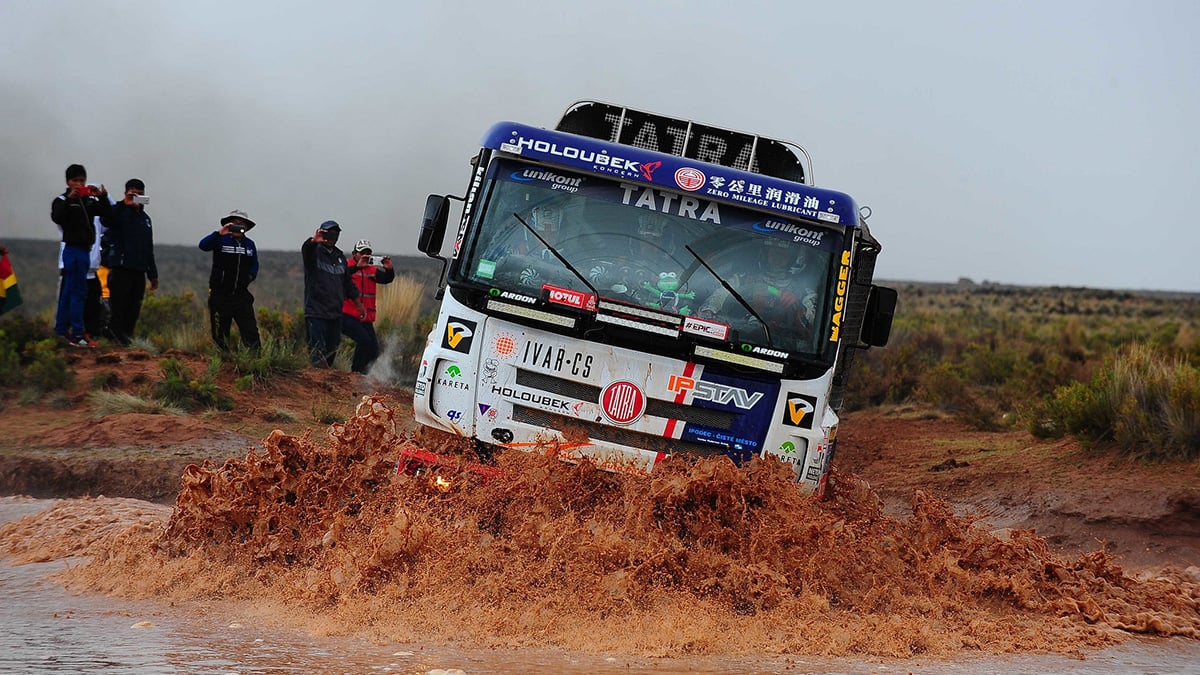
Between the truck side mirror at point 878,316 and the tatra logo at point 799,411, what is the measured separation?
95cm

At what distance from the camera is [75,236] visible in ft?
45.7

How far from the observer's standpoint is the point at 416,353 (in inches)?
682

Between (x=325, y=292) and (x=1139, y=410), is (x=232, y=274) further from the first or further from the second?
(x=1139, y=410)

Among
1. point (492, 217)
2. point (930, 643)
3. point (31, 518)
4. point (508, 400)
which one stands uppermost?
point (492, 217)

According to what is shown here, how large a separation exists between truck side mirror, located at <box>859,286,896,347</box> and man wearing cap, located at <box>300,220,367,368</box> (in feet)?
27.1

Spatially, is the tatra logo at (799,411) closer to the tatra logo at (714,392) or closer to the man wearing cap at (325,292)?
the tatra logo at (714,392)

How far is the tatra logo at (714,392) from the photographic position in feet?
24.2

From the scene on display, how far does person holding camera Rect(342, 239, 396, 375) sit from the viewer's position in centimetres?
1619

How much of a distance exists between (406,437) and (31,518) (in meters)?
3.19

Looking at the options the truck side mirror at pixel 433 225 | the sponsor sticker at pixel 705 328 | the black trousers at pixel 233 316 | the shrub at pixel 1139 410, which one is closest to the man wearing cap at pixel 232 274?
the black trousers at pixel 233 316

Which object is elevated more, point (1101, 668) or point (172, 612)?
point (1101, 668)

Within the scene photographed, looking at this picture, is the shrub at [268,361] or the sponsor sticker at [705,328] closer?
the sponsor sticker at [705,328]

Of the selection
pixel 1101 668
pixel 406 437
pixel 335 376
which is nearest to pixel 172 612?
pixel 406 437

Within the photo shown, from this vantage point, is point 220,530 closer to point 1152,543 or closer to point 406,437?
point 406,437
